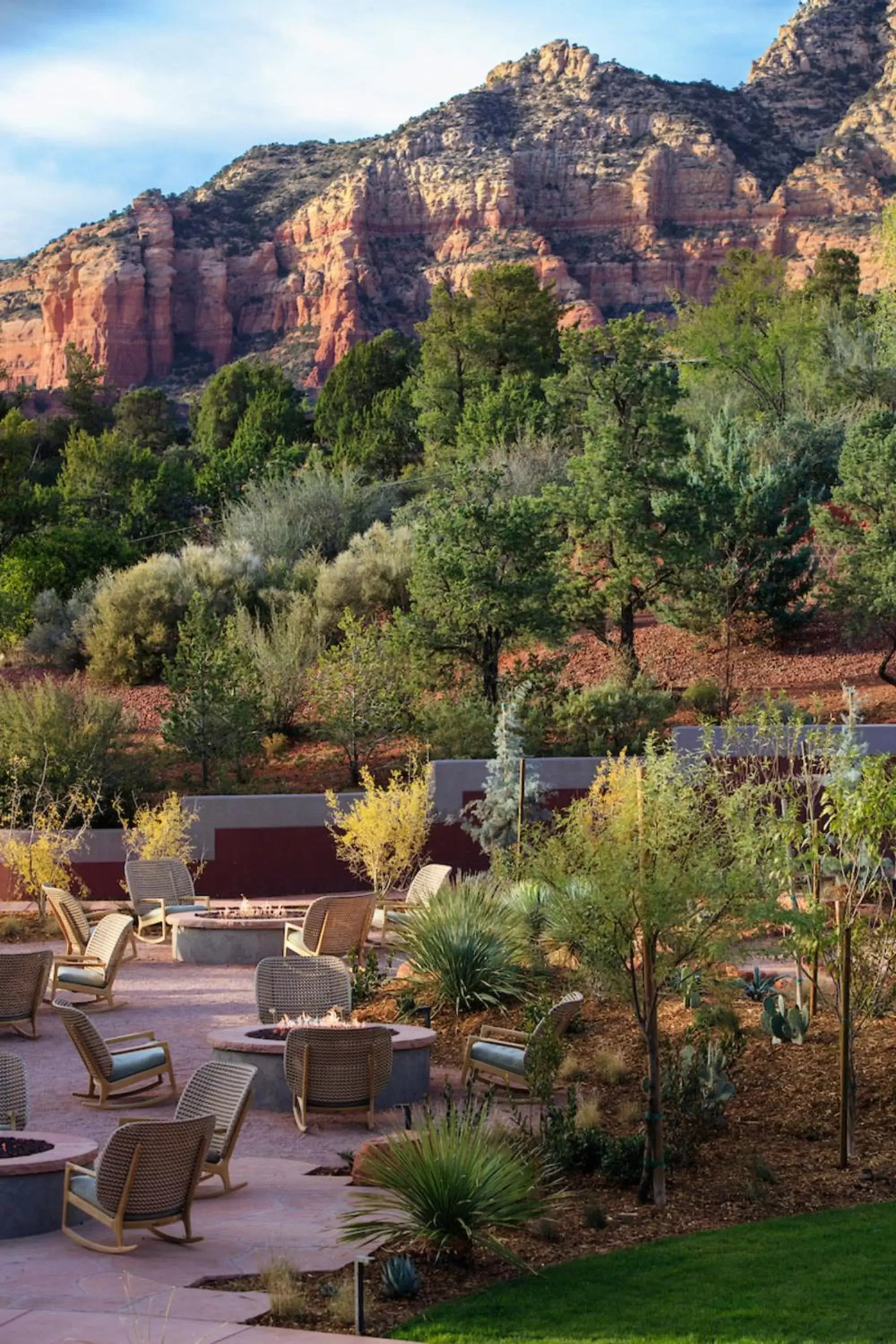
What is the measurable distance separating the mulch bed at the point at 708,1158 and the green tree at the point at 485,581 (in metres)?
10.8

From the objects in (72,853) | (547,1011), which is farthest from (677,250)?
(547,1011)

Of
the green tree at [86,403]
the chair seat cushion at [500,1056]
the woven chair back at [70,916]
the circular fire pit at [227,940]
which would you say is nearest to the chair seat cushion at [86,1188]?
the chair seat cushion at [500,1056]

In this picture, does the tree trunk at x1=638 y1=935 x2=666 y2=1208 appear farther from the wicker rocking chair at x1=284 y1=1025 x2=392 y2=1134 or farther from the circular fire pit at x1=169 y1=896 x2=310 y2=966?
the circular fire pit at x1=169 y1=896 x2=310 y2=966

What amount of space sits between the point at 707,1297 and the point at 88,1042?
4628 millimetres

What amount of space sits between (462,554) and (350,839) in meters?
7.13

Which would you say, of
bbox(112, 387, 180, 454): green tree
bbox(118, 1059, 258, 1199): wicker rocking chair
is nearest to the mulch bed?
bbox(118, 1059, 258, 1199): wicker rocking chair

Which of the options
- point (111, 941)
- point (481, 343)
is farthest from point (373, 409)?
point (111, 941)

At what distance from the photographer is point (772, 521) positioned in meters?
28.0

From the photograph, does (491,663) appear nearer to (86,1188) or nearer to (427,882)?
(427,882)

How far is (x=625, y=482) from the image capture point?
83.9 feet

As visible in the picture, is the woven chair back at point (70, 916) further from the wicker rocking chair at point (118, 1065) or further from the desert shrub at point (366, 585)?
the desert shrub at point (366, 585)

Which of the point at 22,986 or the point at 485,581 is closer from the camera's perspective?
the point at 22,986

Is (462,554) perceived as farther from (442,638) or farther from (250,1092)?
(250,1092)

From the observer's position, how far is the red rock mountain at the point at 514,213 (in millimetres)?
103750
